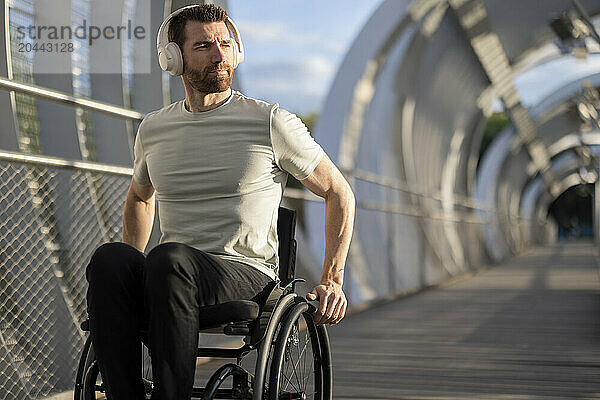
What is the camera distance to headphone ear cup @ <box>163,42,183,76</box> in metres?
2.62

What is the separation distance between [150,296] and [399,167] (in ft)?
35.3

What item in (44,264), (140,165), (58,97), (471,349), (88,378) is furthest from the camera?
(471,349)

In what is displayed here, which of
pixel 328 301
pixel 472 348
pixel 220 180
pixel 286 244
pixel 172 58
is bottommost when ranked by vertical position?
pixel 472 348

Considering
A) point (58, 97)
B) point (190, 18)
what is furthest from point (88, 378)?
point (58, 97)

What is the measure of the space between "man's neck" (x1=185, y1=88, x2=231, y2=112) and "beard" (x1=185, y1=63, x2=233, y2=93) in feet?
0.08

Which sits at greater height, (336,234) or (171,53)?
(171,53)

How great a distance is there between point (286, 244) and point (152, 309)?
0.64m

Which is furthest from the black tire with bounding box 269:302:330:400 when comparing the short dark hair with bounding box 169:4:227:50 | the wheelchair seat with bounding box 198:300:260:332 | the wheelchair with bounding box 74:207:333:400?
the short dark hair with bounding box 169:4:227:50

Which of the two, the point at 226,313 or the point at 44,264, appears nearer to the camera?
the point at 226,313

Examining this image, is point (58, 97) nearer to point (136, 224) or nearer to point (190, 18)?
point (136, 224)

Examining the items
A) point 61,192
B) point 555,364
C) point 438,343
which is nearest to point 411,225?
point 438,343

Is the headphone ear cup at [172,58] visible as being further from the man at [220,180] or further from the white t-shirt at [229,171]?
the white t-shirt at [229,171]

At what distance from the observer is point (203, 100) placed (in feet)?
8.87

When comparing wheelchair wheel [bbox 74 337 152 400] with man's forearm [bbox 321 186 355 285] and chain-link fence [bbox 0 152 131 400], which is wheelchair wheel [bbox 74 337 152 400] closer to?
man's forearm [bbox 321 186 355 285]
